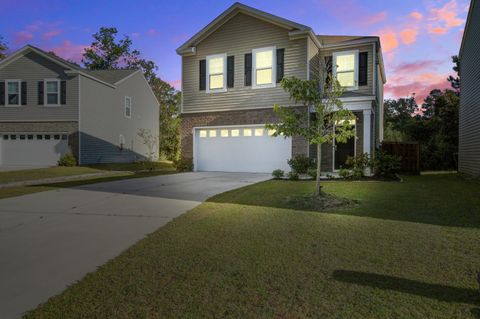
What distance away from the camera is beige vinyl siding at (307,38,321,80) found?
14.7 metres

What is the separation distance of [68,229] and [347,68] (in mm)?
12855

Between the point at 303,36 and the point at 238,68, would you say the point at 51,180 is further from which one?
the point at 303,36

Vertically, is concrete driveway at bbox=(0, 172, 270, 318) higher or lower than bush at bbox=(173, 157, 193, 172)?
lower

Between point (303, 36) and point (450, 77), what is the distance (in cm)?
2377

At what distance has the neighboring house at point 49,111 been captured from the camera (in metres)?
21.1

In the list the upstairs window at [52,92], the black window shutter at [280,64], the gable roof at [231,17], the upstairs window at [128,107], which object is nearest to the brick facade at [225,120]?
the black window shutter at [280,64]

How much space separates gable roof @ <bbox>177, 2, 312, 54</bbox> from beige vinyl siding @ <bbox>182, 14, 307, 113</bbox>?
0.63 ft

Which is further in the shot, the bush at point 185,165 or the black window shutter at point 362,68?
the bush at point 185,165

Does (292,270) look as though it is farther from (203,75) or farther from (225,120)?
(203,75)

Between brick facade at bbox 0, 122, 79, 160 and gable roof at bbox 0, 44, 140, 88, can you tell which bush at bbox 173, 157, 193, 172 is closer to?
brick facade at bbox 0, 122, 79, 160

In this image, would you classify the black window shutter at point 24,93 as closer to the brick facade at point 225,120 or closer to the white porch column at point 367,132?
the brick facade at point 225,120

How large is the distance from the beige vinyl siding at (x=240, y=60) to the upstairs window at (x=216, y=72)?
251mm

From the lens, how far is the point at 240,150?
1622 cm

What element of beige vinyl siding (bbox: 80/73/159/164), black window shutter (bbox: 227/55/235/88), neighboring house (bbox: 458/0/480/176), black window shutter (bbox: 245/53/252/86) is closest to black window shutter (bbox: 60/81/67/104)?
beige vinyl siding (bbox: 80/73/159/164)
